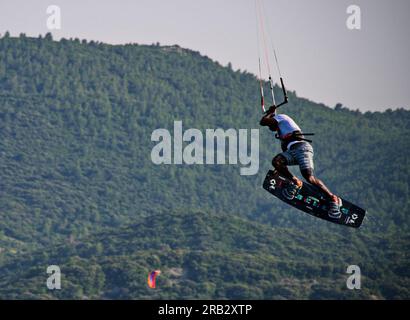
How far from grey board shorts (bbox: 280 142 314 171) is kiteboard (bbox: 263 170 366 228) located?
1.73m

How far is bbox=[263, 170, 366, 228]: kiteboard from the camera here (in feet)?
131

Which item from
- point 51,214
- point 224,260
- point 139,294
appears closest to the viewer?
point 139,294

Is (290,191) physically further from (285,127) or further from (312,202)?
(285,127)

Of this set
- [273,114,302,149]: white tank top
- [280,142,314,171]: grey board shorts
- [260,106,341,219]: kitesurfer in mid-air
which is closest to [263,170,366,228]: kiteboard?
[260,106,341,219]: kitesurfer in mid-air

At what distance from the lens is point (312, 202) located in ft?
132

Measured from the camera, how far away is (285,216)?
185 meters

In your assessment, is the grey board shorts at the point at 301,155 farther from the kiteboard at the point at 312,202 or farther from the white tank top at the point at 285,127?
the kiteboard at the point at 312,202

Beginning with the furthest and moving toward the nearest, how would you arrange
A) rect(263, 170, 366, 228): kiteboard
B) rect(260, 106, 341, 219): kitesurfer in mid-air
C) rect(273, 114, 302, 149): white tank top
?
rect(263, 170, 366, 228): kiteboard → rect(273, 114, 302, 149): white tank top → rect(260, 106, 341, 219): kitesurfer in mid-air

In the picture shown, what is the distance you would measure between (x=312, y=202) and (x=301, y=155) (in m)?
2.72

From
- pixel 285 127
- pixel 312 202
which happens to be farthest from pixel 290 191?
pixel 285 127

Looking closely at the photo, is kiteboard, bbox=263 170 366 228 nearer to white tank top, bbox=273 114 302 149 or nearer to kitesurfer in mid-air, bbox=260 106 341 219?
kitesurfer in mid-air, bbox=260 106 341 219

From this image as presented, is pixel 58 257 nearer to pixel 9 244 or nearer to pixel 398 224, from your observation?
pixel 9 244
